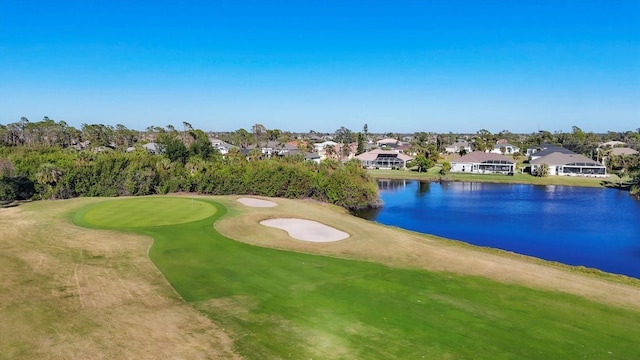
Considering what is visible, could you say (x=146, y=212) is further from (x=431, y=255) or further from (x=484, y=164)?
(x=484, y=164)

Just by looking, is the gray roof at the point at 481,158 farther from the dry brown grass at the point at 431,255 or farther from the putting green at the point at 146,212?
the putting green at the point at 146,212

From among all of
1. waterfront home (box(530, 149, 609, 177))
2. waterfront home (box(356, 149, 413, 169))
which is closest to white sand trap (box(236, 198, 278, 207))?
waterfront home (box(356, 149, 413, 169))

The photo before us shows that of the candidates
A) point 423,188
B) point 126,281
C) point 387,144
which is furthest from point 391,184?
point 387,144

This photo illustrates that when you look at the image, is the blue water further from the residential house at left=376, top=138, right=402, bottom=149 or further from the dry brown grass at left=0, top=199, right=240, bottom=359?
the residential house at left=376, top=138, right=402, bottom=149

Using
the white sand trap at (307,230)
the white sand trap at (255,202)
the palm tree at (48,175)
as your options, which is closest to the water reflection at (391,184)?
the white sand trap at (255,202)

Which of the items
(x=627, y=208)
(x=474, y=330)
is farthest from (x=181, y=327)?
(x=627, y=208)
